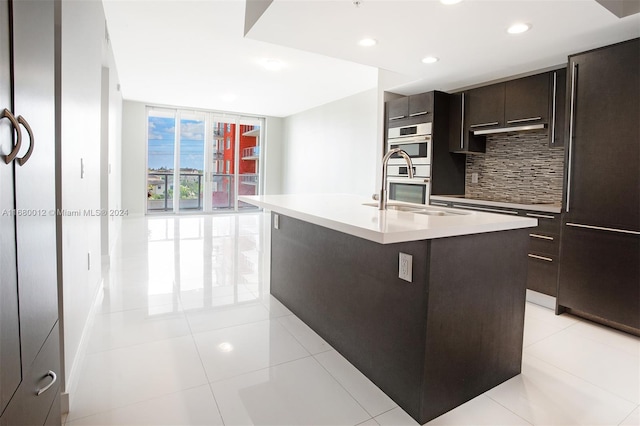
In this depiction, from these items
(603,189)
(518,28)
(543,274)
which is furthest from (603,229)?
(518,28)

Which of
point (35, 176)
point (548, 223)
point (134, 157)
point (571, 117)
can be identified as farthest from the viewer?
point (134, 157)

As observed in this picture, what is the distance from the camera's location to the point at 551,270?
3.26m

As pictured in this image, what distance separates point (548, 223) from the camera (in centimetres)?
327

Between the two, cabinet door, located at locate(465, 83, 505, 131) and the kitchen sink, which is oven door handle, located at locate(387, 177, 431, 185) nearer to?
cabinet door, located at locate(465, 83, 505, 131)

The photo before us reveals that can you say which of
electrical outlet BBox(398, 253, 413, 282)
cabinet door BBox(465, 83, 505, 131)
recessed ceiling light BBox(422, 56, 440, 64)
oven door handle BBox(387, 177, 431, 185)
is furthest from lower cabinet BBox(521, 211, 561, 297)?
electrical outlet BBox(398, 253, 413, 282)

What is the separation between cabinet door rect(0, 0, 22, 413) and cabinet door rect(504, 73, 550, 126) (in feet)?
13.1

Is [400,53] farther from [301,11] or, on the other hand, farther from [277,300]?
[277,300]

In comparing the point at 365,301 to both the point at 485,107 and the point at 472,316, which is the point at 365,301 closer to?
the point at 472,316

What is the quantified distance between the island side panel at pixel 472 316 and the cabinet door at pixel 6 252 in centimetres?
149

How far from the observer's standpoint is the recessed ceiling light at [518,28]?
8.92 feet

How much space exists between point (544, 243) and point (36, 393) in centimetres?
363

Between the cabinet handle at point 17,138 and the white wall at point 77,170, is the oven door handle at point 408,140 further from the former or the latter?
the cabinet handle at point 17,138

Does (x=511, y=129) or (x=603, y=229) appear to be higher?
(x=511, y=129)

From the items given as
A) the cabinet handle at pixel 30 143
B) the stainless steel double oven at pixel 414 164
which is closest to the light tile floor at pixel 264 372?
the cabinet handle at pixel 30 143
